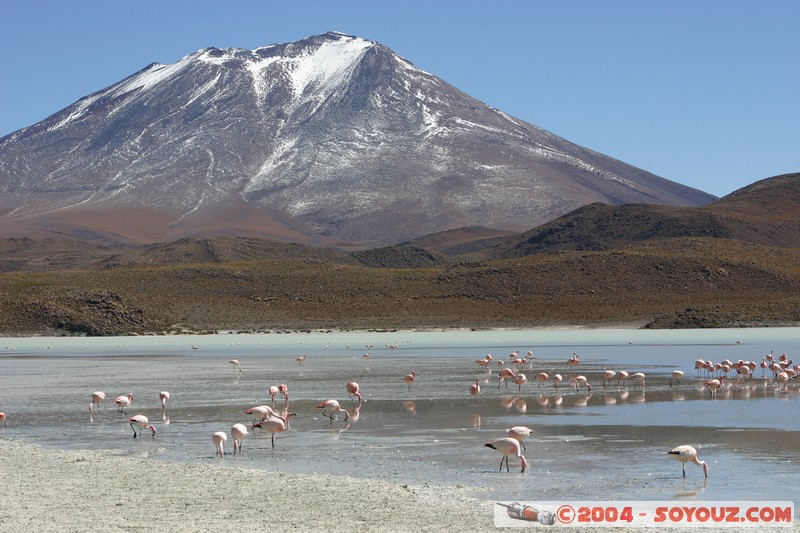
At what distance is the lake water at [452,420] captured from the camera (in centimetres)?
1381

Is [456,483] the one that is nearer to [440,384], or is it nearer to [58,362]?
[440,384]

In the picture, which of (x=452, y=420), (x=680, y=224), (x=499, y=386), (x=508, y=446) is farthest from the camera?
(x=680, y=224)

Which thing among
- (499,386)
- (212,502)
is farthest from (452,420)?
(212,502)

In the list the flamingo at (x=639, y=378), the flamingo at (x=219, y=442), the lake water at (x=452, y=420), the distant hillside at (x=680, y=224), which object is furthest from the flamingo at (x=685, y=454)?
the distant hillside at (x=680, y=224)

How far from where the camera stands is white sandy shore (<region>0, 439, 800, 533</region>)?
11156mm

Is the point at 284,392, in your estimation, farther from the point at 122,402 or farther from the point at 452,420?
the point at 452,420

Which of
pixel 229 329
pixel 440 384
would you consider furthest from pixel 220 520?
pixel 229 329

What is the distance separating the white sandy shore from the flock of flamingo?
152cm

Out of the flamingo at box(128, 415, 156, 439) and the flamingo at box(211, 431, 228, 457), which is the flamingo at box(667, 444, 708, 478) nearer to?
the flamingo at box(211, 431, 228, 457)

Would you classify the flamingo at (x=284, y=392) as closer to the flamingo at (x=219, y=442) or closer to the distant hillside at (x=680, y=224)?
the flamingo at (x=219, y=442)

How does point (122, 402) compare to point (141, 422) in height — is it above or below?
above

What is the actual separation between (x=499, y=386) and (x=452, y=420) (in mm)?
7125

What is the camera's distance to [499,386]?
26.8 m

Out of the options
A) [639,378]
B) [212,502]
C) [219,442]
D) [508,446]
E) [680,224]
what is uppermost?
[680,224]
